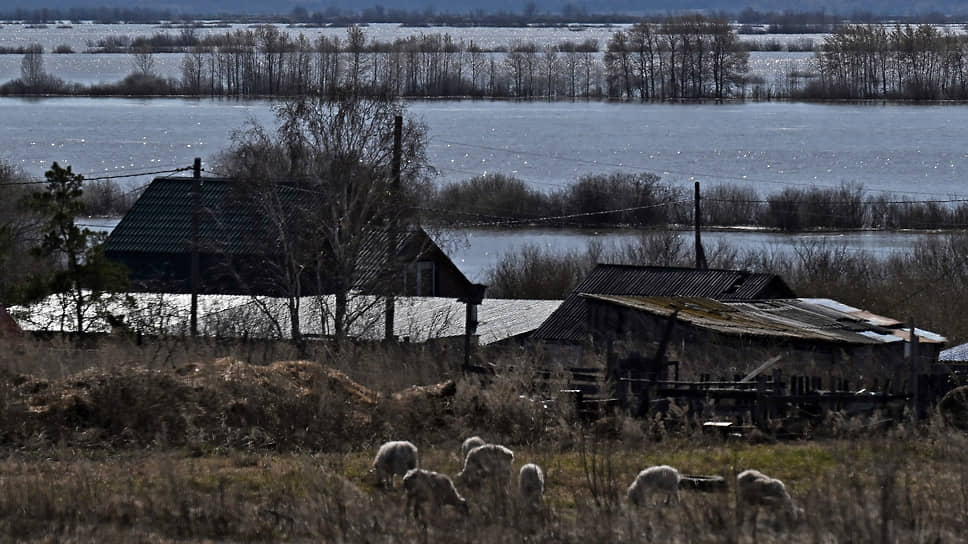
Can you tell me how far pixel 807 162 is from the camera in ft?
290

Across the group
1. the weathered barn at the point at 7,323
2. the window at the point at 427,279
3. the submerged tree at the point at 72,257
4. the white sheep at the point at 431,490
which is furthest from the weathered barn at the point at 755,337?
the window at the point at 427,279

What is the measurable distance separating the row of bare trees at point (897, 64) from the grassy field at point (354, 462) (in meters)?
Result: 124

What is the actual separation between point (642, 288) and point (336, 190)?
7.33 m

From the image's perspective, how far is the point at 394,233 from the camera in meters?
30.5

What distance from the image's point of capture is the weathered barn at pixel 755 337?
795 inches

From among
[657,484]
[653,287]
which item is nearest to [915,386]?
[657,484]

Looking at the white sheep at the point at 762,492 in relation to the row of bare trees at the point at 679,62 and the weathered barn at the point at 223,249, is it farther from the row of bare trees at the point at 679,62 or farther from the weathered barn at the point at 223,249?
the row of bare trees at the point at 679,62

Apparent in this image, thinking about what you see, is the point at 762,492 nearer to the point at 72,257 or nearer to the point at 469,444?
the point at 469,444

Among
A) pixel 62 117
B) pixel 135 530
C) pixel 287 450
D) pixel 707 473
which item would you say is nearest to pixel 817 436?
pixel 707 473

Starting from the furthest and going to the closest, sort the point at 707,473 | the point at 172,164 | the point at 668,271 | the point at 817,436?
the point at 172,164
the point at 668,271
the point at 817,436
the point at 707,473

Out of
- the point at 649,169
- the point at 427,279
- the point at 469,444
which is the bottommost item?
the point at 427,279

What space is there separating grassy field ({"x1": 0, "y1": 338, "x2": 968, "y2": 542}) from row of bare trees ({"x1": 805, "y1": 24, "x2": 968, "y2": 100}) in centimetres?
12412

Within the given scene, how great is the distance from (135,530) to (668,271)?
24.1 metres

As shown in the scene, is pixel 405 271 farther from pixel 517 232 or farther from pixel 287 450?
pixel 517 232
